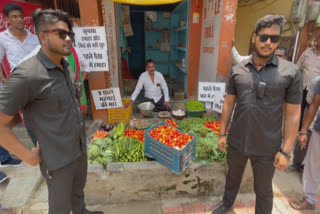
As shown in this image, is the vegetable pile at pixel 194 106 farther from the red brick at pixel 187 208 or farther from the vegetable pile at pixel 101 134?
the red brick at pixel 187 208

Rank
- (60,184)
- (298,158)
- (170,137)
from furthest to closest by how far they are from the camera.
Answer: (298,158)
(170,137)
(60,184)

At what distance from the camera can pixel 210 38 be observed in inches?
180

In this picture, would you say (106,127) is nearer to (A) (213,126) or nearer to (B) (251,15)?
(A) (213,126)

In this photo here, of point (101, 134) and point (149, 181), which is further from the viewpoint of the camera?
point (101, 134)

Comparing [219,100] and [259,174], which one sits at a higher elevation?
[219,100]

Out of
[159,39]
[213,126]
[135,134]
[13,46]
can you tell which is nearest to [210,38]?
[213,126]

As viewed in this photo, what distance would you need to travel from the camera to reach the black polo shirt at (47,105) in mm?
1396

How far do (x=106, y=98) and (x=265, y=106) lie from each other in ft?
9.78

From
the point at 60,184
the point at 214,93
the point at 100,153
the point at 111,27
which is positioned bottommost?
the point at 100,153

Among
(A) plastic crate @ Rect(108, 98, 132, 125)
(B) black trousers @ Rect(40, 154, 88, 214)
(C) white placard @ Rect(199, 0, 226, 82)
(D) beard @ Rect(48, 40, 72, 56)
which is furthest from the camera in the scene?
(C) white placard @ Rect(199, 0, 226, 82)

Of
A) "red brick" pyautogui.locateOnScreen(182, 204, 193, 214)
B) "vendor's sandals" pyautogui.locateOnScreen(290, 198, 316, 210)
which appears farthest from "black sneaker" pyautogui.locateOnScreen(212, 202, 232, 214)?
"vendor's sandals" pyautogui.locateOnScreen(290, 198, 316, 210)

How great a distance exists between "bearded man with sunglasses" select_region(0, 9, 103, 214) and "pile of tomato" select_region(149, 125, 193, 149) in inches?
47.3

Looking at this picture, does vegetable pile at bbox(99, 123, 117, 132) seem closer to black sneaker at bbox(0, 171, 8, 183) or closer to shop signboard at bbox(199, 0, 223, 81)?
black sneaker at bbox(0, 171, 8, 183)

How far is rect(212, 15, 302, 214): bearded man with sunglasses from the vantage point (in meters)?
1.80
